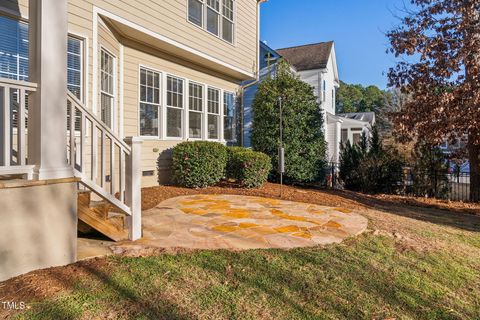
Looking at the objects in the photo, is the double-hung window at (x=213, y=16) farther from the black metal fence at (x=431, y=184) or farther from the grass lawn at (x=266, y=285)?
the grass lawn at (x=266, y=285)

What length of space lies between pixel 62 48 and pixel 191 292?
2.60m

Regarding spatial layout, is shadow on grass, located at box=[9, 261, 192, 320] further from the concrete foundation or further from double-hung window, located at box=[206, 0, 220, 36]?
double-hung window, located at box=[206, 0, 220, 36]

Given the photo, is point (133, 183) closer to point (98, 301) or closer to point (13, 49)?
point (98, 301)

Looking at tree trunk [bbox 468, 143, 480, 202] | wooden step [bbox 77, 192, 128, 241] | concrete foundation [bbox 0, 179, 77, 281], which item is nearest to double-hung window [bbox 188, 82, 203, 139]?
wooden step [bbox 77, 192, 128, 241]

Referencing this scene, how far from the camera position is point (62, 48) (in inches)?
127

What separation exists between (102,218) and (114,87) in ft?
14.1

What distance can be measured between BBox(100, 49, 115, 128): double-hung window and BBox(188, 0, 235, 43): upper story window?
2.94 metres

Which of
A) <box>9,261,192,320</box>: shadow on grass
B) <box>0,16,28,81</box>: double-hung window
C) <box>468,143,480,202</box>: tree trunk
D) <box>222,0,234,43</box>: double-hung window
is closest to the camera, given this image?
<box>9,261,192,320</box>: shadow on grass

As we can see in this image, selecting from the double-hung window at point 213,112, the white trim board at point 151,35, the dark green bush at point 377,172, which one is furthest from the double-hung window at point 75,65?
the dark green bush at point 377,172

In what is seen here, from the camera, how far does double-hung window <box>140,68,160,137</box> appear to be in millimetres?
8242

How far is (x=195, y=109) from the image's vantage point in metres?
9.95

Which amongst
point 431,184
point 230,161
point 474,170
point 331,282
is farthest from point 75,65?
point 474,170

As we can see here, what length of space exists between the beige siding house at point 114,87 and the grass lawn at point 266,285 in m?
0.56

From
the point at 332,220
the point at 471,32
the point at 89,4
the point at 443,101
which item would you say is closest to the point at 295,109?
the point at 443,101
